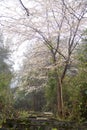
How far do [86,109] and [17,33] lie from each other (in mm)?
5699

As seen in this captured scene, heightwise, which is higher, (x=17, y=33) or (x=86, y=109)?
(x=17, y=33)

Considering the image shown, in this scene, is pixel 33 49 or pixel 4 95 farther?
pixel 33 49

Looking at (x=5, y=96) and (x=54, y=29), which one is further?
(x=54, y=29)

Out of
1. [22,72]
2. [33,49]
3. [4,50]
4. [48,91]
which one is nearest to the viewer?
[33,49]

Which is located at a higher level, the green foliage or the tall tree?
the tall tree

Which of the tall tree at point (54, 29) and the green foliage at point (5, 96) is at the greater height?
the tall tree at point (54, 29)

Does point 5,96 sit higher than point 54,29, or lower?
lower

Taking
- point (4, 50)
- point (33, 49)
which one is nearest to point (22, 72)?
point (33, 49)

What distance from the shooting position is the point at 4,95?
7.87 m

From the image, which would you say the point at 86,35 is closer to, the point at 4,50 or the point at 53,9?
the point at 53,9

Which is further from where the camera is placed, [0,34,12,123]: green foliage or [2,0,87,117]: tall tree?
[2,0,87,117]: tall tree

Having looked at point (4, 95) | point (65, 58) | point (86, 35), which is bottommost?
point (4, 95)

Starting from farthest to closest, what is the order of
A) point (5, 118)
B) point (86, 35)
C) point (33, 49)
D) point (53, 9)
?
point (33, 49), point (53, 9), point (86, 35), point (5, 118)

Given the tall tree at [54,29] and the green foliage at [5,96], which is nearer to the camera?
the green foliage at [5,96]
